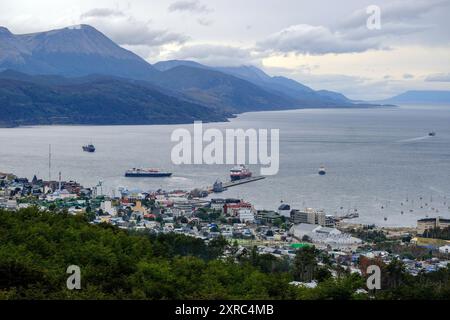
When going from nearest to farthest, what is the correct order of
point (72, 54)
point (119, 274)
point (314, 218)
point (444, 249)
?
1. point (119, 274)
2. point (444, 249)
3. point (314, 218)
4. point (72, 54)

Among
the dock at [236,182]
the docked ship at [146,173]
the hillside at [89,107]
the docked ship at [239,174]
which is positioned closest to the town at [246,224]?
the dock at [236,182]

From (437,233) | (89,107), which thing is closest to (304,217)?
(437,233)

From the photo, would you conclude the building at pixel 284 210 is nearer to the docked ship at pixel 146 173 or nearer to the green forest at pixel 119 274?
the docked ship at pixel 146 173

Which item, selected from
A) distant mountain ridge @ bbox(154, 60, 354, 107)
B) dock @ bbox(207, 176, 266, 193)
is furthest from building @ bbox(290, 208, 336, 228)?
distant mountain ridge @ bbox(154, 60, 354, 107)

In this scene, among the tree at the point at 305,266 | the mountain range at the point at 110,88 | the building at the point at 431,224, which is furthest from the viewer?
the mountain range at the point at 110,88

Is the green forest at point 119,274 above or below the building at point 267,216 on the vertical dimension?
above

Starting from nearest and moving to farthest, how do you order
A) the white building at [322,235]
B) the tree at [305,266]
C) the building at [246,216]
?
1. the tree at [305,266]
2. the white building at [322,235]
3. the building at [246,216]

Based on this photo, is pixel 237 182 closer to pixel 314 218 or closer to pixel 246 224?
pixel 246 224

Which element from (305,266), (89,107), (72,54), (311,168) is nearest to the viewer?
(305,266)
